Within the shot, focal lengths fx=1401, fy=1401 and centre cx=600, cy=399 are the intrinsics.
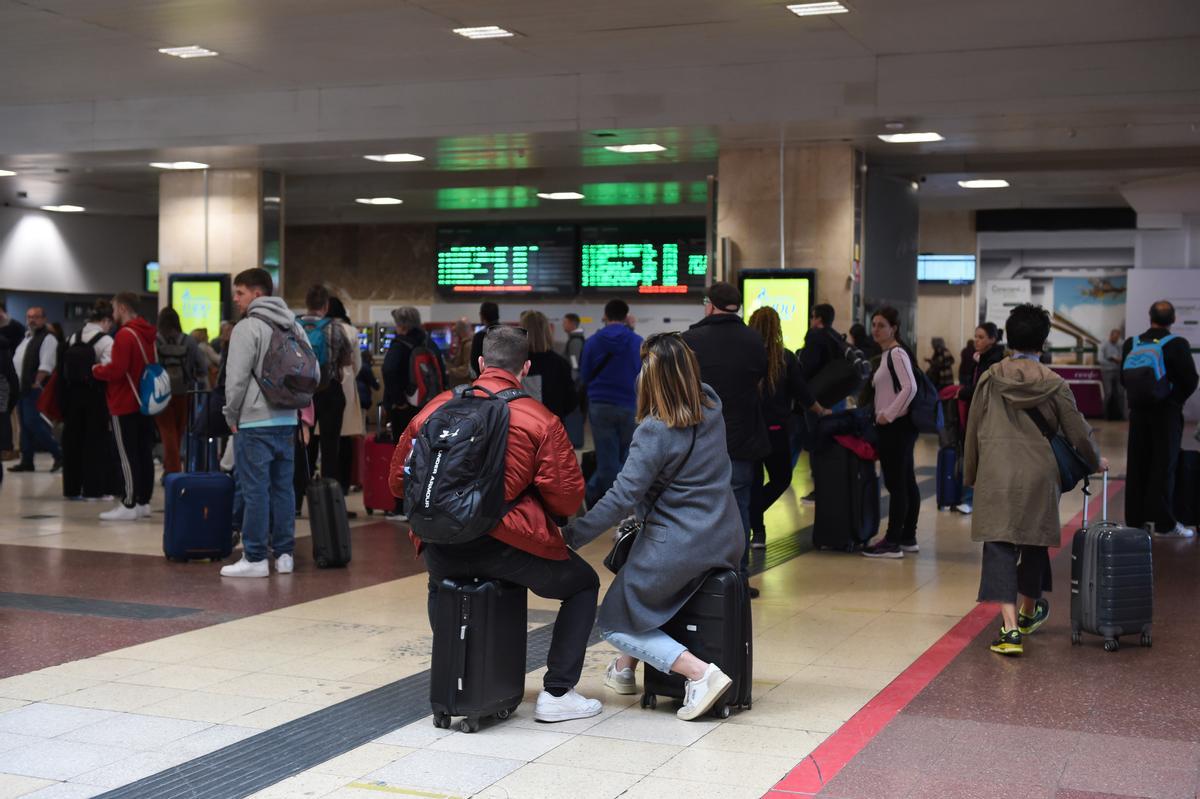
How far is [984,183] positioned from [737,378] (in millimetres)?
12338

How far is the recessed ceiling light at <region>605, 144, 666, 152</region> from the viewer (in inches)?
521

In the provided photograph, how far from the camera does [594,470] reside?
10.1 meters

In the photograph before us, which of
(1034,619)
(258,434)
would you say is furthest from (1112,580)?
(258,434)

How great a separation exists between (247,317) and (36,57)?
5.39m

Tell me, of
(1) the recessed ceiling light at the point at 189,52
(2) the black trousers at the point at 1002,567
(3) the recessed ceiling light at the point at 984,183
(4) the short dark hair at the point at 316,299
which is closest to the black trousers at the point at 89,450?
(1) the recessed ceiling light at the point at 189,52

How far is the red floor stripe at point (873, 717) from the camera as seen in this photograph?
4.09 m

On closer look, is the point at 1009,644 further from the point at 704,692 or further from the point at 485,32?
the point at 485,32

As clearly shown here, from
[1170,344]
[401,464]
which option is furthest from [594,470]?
[401,464]

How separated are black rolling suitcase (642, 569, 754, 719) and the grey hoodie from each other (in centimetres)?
353

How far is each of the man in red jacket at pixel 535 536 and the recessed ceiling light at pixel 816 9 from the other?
5.48 metres

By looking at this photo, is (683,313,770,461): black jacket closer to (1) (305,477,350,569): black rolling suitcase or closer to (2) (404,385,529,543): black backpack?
(2) (404,385,529,543): black backpack

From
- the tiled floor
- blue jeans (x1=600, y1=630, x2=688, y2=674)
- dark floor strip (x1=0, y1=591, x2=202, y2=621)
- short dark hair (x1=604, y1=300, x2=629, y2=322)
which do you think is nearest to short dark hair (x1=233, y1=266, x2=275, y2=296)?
the tiled floor

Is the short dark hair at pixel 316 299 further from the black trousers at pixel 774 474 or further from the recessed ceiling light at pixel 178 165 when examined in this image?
the recessed ceiling light at pixel 178 165

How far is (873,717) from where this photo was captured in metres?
4.87
